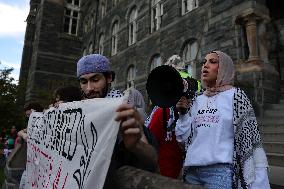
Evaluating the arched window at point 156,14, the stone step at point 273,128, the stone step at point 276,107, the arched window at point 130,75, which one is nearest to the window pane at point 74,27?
the arched window at point 130,75

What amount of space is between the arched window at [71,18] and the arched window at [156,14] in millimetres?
11856

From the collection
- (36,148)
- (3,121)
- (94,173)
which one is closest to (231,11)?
(36,148)

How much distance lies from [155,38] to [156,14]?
1357mm

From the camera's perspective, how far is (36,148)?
8.18 feet

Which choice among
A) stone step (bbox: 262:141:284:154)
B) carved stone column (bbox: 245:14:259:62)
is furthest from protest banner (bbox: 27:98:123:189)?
carved stone column (bbox: 245:14:259:62)

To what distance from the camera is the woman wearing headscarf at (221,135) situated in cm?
218

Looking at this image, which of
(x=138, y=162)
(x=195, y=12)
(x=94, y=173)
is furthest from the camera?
(x=195, y=12)

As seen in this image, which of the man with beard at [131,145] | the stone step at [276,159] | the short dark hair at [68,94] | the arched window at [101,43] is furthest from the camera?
the arched window at [101,43]

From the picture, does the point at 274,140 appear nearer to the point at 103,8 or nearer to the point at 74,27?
the point at 103,8

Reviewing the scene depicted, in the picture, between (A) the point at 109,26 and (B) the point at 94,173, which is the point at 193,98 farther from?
(A) the point at 109,26

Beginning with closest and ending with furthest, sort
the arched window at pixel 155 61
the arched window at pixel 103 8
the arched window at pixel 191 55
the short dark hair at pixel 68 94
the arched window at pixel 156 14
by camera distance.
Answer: the short dark hair at pixel 68 94 → the arched window at pixel 191 55 → the arched window at pixel 155 61 → the arched window at pixel 156 14 → the arched window at pixel 103 8

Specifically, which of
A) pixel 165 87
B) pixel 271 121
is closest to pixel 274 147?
pixel 271 121

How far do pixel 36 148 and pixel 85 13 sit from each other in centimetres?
2464

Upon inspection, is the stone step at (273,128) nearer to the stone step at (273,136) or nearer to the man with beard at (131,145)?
the stone step at (273,136)
